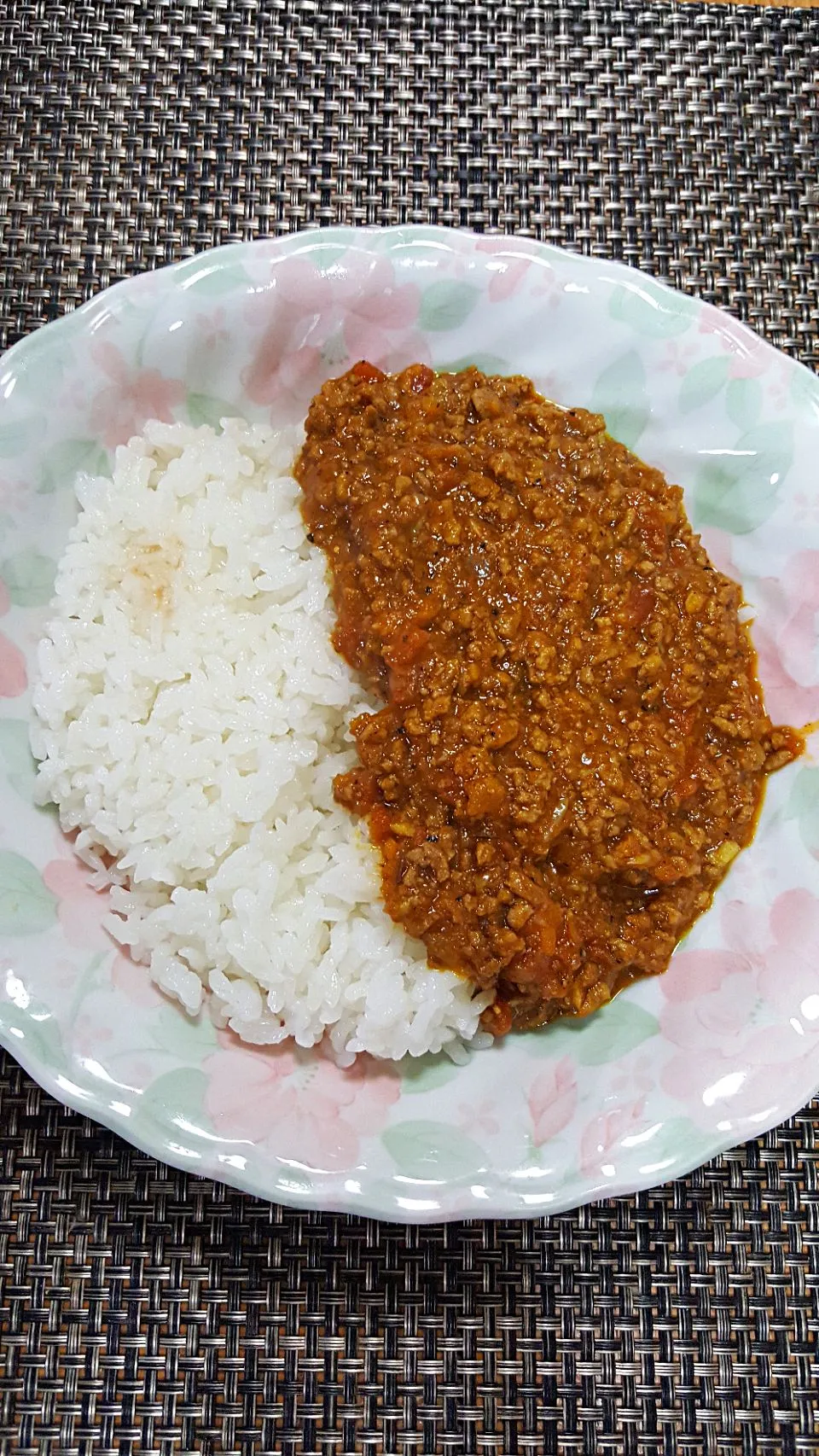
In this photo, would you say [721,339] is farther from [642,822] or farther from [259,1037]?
[259,1037]

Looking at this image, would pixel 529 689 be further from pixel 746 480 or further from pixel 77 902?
pixel 77 902

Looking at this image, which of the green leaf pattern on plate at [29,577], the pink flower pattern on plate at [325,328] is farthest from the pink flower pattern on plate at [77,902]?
the pink flower pattern on plate at [325,328]

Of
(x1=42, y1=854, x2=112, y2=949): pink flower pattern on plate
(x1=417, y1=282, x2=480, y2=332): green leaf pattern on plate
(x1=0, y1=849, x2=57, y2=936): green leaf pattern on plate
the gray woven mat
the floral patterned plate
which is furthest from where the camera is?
(x1=417, y1=282, x2=480, y2=332): green leaf pattern on plate

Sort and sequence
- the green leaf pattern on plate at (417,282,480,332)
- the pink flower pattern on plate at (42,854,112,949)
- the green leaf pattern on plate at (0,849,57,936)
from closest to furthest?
1. the green leaf pattern on plate at (0,849,57,936)
2. the pink flower pattern on plate at (42,854,112,949)
3. the green leaf pattern on plate at (417,282,480,332)

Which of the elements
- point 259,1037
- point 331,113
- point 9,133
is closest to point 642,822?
point 259,1037

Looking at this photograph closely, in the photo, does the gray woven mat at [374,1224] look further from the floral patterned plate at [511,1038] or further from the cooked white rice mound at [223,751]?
the cooked white rice mound at [223,751]

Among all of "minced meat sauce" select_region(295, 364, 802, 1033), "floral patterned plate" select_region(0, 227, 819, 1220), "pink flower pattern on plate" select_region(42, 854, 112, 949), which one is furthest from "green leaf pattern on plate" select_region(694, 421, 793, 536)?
"pink flower pattern on plate" select_region(42, 854, 112, 949)

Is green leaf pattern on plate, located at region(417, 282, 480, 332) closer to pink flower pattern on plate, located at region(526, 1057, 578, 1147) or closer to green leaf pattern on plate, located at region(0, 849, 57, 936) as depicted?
green leaf pattern on plate, located at region(0, 849, 57, 936)
